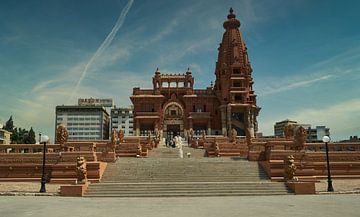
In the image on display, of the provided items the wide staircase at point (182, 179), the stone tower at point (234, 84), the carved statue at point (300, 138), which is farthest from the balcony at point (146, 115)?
the carved statue at point (300, 138)

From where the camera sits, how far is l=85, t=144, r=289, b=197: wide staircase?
18.4m

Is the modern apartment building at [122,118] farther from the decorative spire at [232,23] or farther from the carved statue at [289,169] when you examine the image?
the carved statue at [289,169]

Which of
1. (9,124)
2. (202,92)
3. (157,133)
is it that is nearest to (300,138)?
(157,133)

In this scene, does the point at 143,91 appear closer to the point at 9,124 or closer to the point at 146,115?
the point at 146,115

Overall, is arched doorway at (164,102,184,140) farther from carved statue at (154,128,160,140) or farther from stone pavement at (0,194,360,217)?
stone pavement at (0,194,360,217)

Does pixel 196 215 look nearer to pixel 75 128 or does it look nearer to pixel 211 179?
pixel 211 179

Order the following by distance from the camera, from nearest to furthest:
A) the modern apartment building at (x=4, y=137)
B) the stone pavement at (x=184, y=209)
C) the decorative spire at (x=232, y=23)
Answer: the stone pavement at (x=184, y=209) < the decorative spire at (x=232, y=23) < the modern apartment building at (x=4, y=137)

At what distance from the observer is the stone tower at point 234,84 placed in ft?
209

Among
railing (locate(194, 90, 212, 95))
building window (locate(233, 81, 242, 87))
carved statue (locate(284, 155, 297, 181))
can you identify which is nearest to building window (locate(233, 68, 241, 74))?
building window (locate(233, 81, 242, 87))

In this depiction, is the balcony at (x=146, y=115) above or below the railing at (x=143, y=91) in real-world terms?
below

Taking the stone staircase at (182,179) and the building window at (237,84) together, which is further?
the building window at (237,84)

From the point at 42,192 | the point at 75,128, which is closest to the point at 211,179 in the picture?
the point at 42,192

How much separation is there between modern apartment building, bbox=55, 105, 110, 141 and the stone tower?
88893 mm

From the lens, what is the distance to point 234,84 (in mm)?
66938
